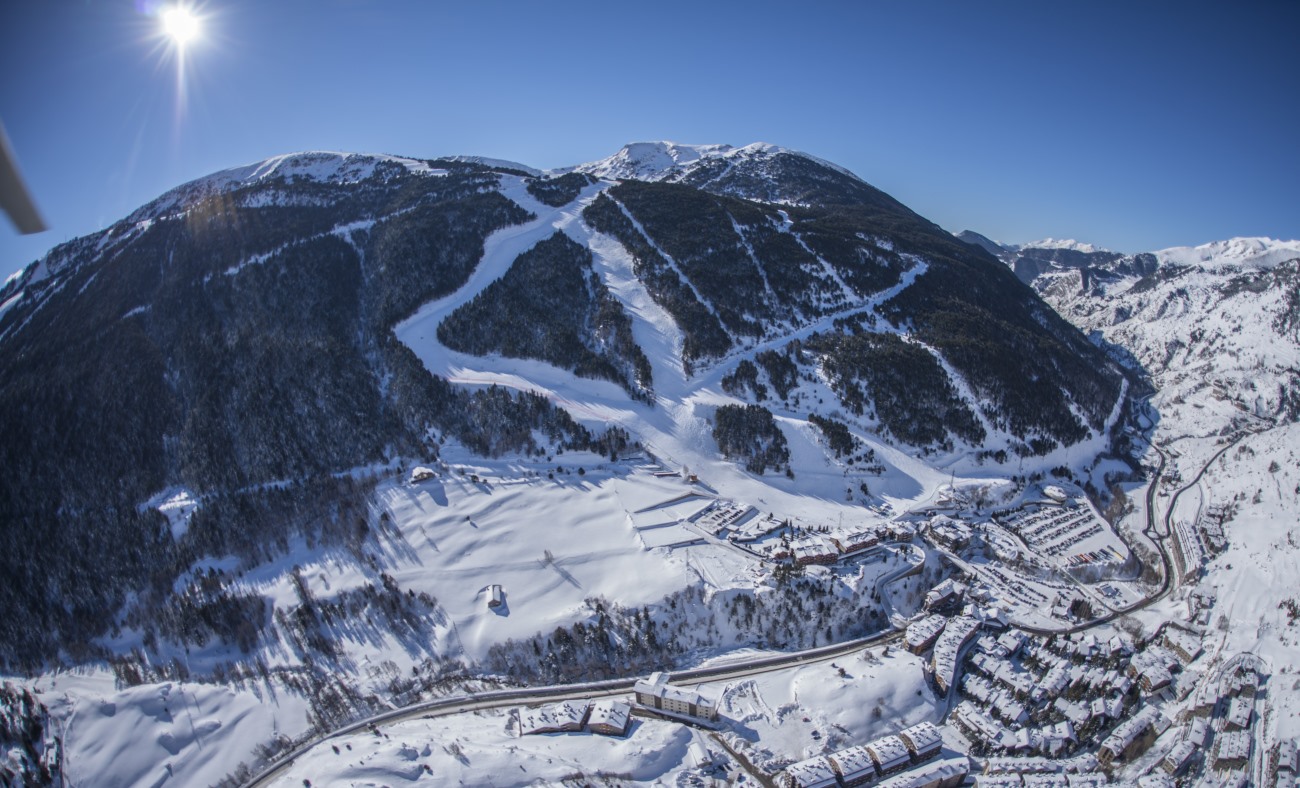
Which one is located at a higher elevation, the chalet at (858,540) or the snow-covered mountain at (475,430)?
the snow-covered mountain at (475,430)

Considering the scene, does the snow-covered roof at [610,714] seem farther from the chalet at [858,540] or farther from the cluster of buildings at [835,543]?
the chalet at [858,540]

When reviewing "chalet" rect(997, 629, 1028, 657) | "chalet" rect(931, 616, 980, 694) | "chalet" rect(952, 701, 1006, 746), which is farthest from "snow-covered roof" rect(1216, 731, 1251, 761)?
"chalet" rect(931, 616, 980, 694)

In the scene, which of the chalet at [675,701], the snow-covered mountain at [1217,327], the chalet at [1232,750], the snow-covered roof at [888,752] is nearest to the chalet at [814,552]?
the chalet at [675,701]

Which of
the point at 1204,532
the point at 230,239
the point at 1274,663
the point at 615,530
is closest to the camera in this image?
the point at 1274,663

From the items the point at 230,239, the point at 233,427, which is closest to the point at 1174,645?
the point at 233,427

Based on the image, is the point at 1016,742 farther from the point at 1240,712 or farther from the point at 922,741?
the point at 1240,712

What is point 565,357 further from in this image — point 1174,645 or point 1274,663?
point 1274,663

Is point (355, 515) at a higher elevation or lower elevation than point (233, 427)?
lower
